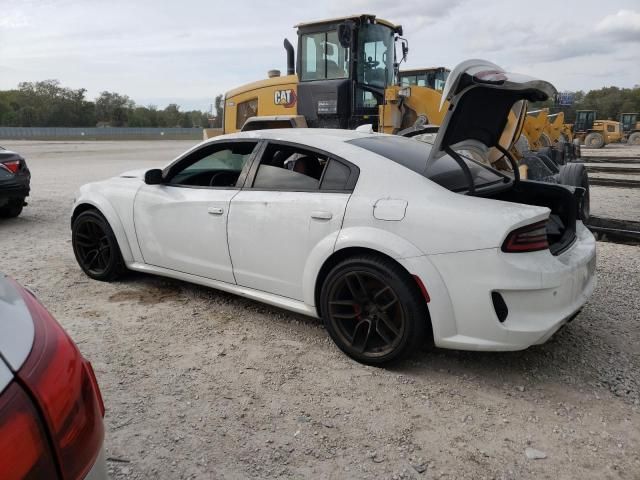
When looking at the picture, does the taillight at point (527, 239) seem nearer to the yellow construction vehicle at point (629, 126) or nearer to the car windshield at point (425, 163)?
the car windshield at point (425, 163)

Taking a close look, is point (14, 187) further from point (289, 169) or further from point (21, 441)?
point (21, 441)

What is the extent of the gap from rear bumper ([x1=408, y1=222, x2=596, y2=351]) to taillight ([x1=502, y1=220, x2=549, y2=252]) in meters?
0.03

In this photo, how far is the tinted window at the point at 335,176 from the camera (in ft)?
10.9

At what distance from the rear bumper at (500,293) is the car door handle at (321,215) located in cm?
63

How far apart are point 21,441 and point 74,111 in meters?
100

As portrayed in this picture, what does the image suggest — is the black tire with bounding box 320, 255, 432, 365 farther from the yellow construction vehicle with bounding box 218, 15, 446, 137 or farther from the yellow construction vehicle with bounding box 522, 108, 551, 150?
the yellow construction vehicle with bounding box 522, 108, 551, 150

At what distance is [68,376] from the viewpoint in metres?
1.19

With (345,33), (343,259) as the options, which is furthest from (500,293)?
(345,33)

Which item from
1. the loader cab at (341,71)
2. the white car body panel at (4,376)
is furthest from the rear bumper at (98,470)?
the loader cab at (341,71)

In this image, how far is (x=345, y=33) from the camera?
8.32 m

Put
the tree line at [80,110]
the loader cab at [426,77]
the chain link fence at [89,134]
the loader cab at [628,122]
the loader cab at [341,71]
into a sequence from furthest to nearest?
the tree line at [80,110]
the chain link fence at [89,134]
the loader cab at [628,122]
the loader cab at [426,77]
the loader cab at [341,71]

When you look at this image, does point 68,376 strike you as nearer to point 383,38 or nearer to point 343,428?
point 343,428

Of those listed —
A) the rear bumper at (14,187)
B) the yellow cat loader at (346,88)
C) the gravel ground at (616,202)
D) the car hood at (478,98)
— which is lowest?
the gravel ground at (616,202)

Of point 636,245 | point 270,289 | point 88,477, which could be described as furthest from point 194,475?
point 636,245
